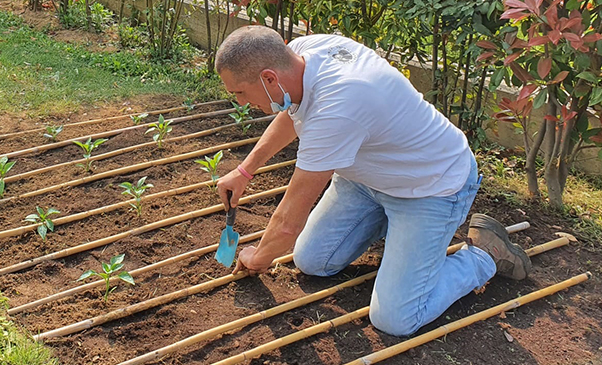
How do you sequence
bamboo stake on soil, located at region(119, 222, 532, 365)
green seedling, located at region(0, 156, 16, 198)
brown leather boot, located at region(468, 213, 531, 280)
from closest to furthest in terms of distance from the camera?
bamboo stake on soil, located at region(119, 222, 532, 365), brown leather boot, located at region(468, 213, 531, 280), green seedling, located at region(0, 156, 16, 198)

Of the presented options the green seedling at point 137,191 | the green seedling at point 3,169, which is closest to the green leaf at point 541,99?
the green seedling at point 137,191

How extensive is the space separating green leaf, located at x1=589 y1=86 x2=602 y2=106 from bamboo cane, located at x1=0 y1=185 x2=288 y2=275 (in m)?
1.70

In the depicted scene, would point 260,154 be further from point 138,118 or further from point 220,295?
point 138,118

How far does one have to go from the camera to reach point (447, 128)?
2.66 m

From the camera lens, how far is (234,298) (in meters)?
2.79

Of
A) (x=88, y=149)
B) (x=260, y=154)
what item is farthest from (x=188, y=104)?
(x=260, y=154)

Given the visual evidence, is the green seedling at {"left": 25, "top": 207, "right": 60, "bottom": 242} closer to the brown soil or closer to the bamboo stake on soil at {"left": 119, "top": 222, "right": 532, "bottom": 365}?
the brown soil

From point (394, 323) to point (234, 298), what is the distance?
2.40 feet

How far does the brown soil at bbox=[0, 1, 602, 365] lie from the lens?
250cm

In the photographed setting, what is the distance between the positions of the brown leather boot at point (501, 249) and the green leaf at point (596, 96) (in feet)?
2.44

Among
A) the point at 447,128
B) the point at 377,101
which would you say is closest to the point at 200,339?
the point at 377,101

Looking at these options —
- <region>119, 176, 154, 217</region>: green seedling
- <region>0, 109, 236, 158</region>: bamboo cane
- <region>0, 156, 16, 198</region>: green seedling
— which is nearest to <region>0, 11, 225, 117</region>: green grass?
<region>0, 109, 236, 158</region>: bamboo cane

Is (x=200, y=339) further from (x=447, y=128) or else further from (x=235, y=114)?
(x=235, y=114)

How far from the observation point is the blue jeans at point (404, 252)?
260 cm
